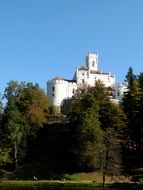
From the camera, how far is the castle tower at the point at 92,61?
582 feet

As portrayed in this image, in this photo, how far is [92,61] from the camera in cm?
17900

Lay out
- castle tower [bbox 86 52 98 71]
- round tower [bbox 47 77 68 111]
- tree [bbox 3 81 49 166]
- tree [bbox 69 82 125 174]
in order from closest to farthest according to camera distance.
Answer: tree [bbox 69 82 125 174], tree [bbox 3 81 49 166], round tower [bbox 47 77 68 111], castle tower [bbox 86 52 98 71]

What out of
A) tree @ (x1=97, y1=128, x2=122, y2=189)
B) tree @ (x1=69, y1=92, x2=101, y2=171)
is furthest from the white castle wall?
tree @ (x1=97, y1=128, x2=122, y2=189)

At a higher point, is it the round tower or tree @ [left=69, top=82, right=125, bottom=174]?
the round tower

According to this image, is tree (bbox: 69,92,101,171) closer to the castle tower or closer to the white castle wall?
the white castle wall

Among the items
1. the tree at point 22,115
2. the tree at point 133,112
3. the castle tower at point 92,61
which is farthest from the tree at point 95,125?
the castle tower at point 92,61

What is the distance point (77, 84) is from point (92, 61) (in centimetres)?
2180

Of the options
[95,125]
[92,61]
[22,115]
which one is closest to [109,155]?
[95,125]

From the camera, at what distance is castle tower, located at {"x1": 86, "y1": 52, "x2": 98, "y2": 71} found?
582ft

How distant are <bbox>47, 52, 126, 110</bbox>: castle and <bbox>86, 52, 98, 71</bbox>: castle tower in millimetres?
556

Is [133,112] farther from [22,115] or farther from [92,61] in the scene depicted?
[92,61]

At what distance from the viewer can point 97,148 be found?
89.4 metres

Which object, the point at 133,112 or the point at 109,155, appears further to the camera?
the point at 133,112

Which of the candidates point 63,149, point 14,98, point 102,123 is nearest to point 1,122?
point 14,98
